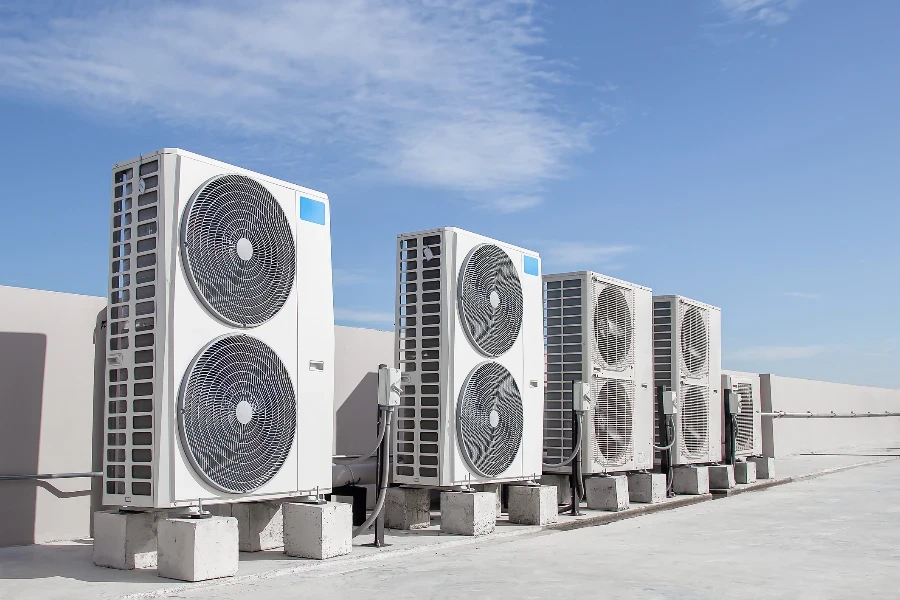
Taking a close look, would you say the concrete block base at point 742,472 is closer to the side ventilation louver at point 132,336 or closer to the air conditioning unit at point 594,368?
the air conditioning unit at point 594,368

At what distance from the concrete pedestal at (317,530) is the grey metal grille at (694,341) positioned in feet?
26.4

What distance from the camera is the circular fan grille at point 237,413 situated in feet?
21.3

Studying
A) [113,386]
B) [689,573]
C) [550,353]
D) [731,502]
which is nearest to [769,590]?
[689,573]

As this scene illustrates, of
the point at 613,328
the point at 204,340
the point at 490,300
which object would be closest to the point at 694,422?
the point at 613,328

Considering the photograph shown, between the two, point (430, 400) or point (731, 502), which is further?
point (731, 502)

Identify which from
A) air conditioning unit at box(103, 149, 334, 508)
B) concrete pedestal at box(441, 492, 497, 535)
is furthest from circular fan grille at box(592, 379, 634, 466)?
air conditioning unit at box(103, 149, 334, 508)

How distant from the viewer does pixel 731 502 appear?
13.1 m

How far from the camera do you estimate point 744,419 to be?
16.4 meters

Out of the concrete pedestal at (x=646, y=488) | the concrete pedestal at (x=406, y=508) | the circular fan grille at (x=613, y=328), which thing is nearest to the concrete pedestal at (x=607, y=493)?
the concrete pedestal at (x=646, y=488)

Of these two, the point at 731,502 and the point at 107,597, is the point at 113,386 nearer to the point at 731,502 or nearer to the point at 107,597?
the point at 107,597

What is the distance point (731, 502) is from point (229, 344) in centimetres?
883

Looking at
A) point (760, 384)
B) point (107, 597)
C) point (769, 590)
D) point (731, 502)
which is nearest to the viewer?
point (107, 597)

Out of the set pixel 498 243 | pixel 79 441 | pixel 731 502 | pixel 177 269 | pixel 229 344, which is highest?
pixel 498 243

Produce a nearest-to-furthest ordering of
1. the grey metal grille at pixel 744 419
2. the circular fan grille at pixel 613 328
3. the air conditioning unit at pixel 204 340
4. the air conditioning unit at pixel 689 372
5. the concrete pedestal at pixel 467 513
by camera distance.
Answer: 1. the air conditioning unit at pixel 204 340
2. the concrete pedestal at pixel 467 513
3. the circular fan grille at pixel 613 328
4. the air conditioning unit at pixel 689 372
5. the grey metal grille at pixel 744 419
